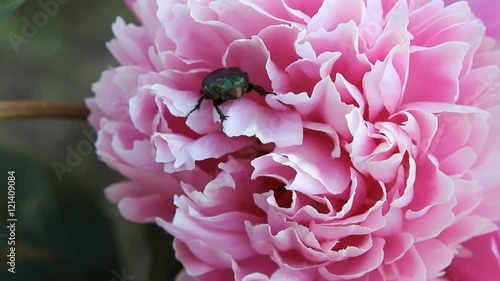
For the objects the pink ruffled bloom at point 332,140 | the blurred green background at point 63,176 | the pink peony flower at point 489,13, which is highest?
the pink peony flower at point 489,13

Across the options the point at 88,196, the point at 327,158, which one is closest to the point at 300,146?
the point at 327,158

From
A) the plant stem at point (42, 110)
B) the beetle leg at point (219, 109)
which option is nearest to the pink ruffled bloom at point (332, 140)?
the beetle leg at point (219, 109)

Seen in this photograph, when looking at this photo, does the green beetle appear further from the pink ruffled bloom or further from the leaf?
the leaf

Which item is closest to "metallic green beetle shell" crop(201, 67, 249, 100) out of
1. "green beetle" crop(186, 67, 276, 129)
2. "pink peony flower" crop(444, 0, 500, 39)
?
"green beetle" crop(186, 67, 276, 129)

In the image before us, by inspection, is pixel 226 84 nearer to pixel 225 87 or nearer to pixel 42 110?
pixel 225 87

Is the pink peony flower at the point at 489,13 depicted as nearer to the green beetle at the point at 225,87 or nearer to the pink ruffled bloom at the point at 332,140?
the pink ruffled bloom at the point at 332,140

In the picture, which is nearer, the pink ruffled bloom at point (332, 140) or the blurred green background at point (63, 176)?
the pink ruffled bloom at point (332, 140)

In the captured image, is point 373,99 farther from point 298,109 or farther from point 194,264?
point 194,264

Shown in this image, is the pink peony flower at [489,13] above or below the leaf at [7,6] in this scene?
above
